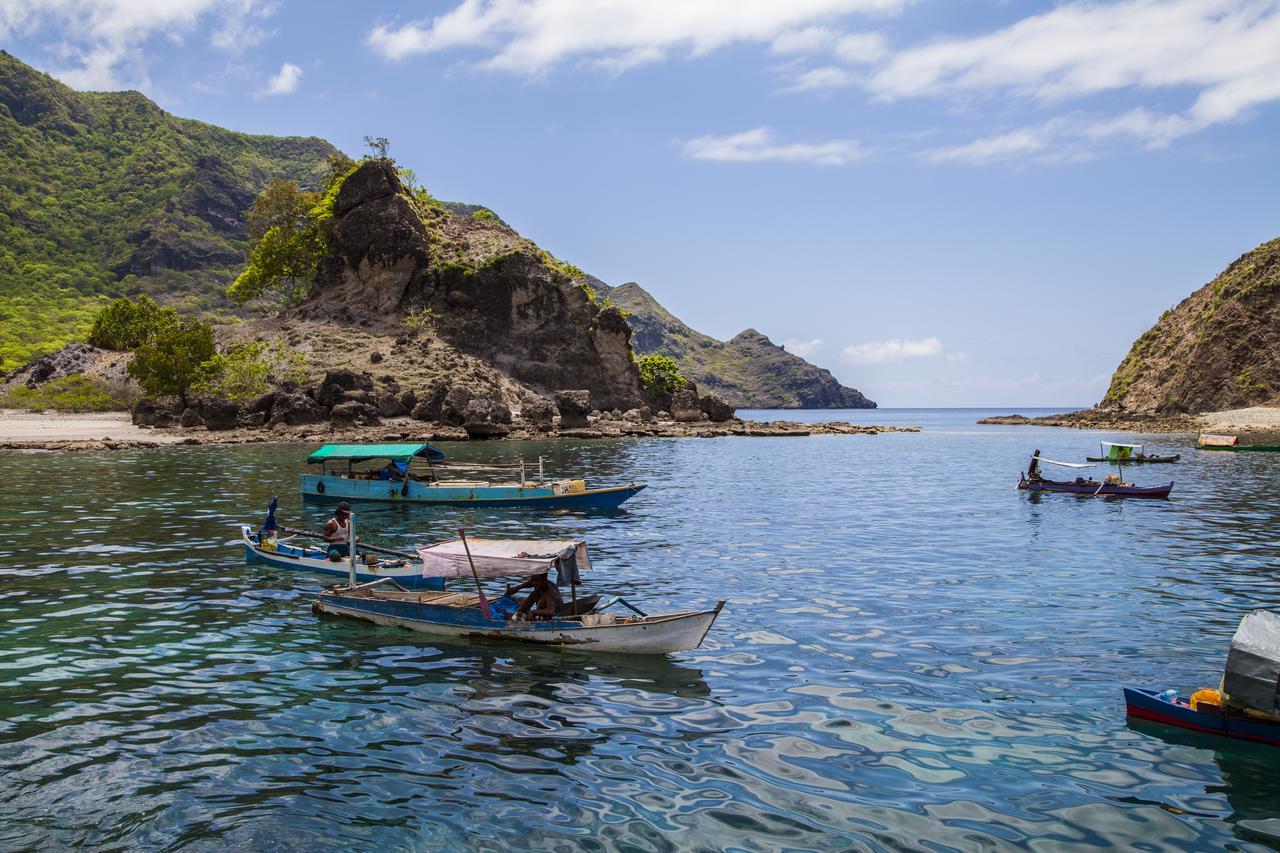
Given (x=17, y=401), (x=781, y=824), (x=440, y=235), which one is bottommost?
(x=781, y=824)

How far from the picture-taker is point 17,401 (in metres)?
101

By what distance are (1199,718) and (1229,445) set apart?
87188mm

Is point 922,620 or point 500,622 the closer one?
point 500,622

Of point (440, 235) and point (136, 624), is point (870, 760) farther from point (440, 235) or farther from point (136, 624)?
point (440, 235)

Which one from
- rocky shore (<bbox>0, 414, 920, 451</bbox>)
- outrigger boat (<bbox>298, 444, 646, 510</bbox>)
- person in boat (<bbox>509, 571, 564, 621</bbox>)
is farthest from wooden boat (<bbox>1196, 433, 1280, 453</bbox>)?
person in boat (<bbox>509, 571, 564, 621</bbox>)

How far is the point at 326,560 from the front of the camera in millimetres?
26203

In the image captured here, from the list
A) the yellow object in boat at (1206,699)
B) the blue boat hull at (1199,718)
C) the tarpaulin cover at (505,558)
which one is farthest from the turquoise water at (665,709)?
the tarpaulin cover at (505,558)

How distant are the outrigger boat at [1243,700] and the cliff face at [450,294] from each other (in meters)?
115

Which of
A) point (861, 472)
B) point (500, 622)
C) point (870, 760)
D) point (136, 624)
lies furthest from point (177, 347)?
point (870, 760)

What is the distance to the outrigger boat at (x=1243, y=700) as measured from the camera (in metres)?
12.7

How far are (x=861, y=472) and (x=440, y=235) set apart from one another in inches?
3677

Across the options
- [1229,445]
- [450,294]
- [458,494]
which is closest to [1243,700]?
[458,494]

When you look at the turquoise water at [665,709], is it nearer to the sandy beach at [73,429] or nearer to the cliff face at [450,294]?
the sandy beach at [73,429]

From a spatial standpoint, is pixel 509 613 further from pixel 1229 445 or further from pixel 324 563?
pixel 1229 445
